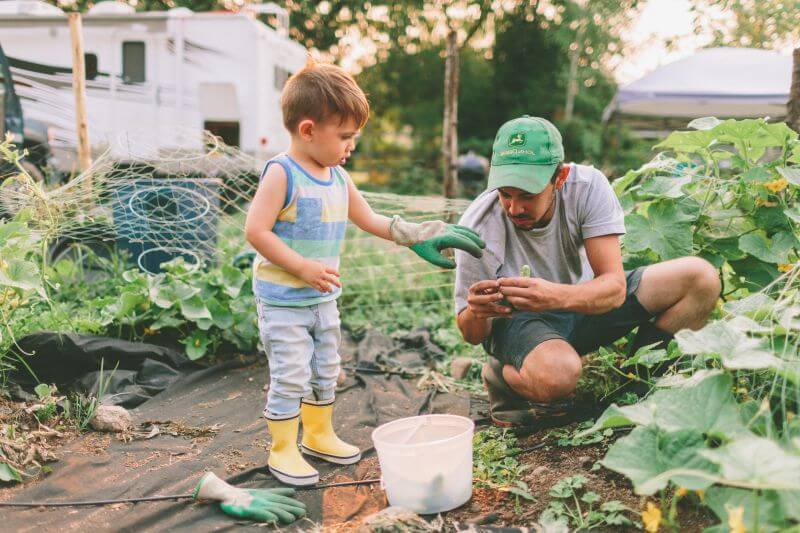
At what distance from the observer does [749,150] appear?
2535 mm

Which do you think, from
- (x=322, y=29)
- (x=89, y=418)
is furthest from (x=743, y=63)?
(x=322, y=29)

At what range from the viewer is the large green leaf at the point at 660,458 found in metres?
1.34

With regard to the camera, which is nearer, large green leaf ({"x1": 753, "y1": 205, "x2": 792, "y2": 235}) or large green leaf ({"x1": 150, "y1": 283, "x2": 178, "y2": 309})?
large green leaf ({"x1": 753, "y1": 205, "x2": 792, "y2": 235})

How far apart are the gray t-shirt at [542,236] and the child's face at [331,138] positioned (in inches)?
21.0

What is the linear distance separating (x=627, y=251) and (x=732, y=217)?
0.40 meters

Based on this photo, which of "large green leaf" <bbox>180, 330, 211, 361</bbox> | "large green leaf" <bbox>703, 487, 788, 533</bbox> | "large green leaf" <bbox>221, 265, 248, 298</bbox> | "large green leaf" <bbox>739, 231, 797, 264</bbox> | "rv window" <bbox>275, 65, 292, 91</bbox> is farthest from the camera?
"rv window" <bbox>275, 65, 292, 91</bbox>

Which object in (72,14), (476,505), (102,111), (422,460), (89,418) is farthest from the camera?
(102,111)

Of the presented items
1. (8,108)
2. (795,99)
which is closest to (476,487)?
(795,99)

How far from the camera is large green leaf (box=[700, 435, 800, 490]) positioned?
1156 mm

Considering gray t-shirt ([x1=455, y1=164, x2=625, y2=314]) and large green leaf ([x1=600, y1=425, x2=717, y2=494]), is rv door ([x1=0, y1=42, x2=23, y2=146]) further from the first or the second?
large green leaf ([x1=600, y1=425, x2=717, y2=494])

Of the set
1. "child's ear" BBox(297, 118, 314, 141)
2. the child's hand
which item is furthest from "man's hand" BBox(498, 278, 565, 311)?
"child's ear" BBox(297, 118, 314, 141)

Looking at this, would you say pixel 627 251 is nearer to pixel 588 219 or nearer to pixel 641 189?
pixel 641 189

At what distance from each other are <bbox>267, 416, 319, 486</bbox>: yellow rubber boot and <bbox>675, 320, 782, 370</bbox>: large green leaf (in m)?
1.23

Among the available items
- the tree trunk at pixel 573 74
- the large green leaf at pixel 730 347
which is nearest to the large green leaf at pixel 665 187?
the large green leaf at pixel 730 347
